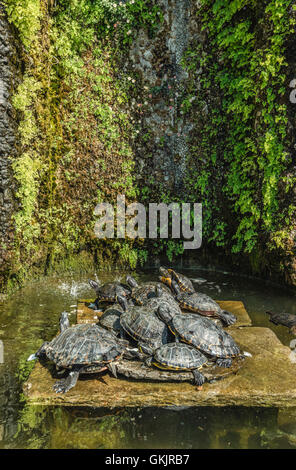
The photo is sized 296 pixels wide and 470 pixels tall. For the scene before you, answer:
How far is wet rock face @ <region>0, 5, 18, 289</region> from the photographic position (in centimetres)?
753

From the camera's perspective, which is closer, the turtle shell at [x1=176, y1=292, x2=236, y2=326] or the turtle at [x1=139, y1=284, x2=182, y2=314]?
the turtle at [x1=139, y1=284, x2=182, y2=314]

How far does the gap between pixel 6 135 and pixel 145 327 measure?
512 centimetres

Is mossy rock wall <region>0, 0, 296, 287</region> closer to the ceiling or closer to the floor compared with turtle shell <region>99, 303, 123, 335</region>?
closer to the ceiling

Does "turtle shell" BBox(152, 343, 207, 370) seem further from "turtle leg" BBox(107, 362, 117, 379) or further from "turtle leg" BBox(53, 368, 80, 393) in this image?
"turtle leg" BBox(53, 368, 80, 393)

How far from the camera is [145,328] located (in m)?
5.50

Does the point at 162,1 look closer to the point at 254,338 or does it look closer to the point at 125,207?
the point at 125,207

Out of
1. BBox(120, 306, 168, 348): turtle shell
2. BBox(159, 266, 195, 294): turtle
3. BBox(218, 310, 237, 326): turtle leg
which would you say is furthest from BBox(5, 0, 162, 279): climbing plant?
BBox(218, 310, 237, 326): turtle leg

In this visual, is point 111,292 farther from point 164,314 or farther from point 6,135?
point 6,135

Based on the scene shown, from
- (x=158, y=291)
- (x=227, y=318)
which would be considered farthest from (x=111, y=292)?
(x=227, y=318)

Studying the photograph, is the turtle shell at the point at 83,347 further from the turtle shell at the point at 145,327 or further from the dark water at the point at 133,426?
the dark water at the point at 133,426

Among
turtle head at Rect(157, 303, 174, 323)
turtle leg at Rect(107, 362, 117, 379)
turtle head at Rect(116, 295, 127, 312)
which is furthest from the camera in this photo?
turtle head at Rect(116, 295, 127, 312)

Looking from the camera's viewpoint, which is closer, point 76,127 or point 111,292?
point 111,292

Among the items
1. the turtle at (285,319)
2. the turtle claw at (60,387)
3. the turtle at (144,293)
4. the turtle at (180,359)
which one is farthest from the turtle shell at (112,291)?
the turtle at (285,319)
